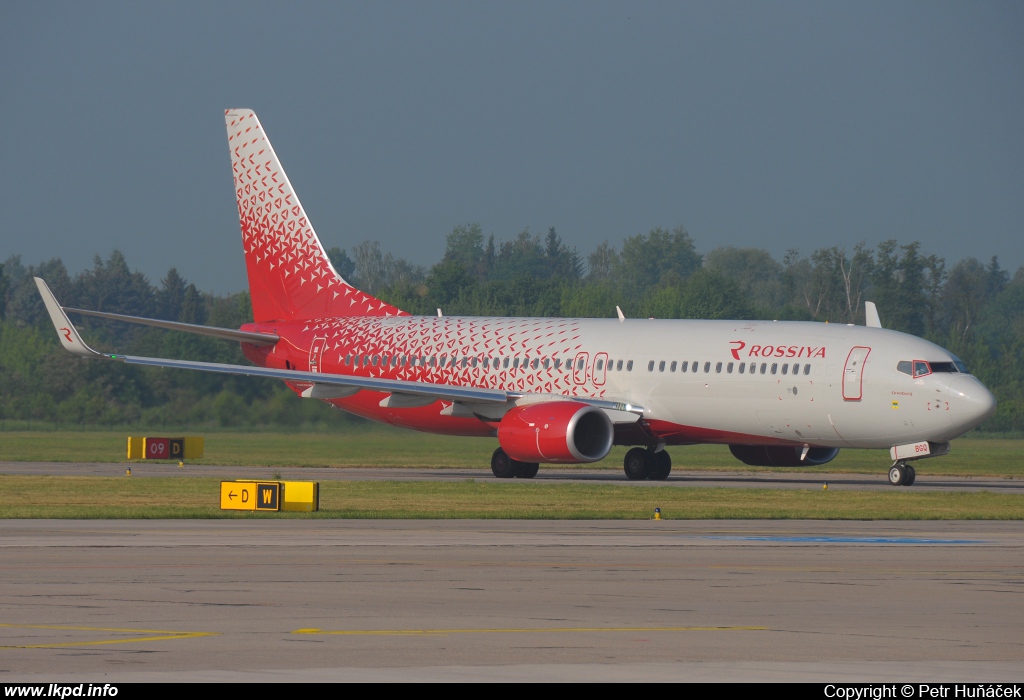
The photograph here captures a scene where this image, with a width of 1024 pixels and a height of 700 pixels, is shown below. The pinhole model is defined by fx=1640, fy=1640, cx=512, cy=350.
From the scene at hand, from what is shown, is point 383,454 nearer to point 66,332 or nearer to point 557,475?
point 557,475

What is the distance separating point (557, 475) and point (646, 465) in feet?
12.8

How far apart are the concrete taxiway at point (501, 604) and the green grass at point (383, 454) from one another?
2450cm

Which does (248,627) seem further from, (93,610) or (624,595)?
(624,595)

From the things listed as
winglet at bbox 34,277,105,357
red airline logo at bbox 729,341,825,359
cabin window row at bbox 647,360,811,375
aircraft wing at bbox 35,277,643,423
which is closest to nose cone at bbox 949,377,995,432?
red airline logo at bbox 729,341,825,359

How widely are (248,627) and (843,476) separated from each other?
111 ft

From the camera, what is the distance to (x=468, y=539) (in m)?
23.5

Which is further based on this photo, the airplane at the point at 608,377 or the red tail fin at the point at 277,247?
the red tail fin at the point at 277,247

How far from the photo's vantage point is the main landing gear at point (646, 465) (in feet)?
139

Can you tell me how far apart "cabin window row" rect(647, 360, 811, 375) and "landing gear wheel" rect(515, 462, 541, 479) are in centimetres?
419

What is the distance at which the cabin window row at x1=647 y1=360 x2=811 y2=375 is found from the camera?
129 feet

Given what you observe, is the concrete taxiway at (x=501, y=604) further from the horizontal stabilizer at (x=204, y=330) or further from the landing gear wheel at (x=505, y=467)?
the horizontal stabilizer at (x=204, y=330)

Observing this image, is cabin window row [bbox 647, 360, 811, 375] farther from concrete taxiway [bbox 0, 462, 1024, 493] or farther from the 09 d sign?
the 09 d sign

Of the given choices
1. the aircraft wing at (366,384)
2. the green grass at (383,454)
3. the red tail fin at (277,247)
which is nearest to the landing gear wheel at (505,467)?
the aircraft wing at (366,384)
